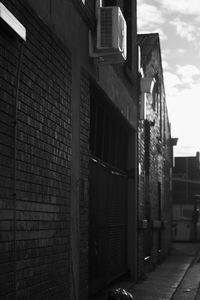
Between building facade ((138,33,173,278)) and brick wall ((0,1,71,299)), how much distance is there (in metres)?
6.37

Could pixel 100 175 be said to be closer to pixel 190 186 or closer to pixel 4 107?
pixel 4 107

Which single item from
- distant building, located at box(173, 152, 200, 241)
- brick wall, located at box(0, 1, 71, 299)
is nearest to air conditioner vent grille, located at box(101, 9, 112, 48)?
brick wall, located at box(0, 1, 71, 299)

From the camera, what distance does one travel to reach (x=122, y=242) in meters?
12.3

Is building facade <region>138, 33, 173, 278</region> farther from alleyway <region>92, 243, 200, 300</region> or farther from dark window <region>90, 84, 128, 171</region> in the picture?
dark window <region>90, 84, 128, 171</region>

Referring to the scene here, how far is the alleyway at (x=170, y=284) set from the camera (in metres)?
11.0

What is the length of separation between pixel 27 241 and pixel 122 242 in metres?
6.81

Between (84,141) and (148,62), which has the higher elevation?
(148,62)

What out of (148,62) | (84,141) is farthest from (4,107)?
(148,62)

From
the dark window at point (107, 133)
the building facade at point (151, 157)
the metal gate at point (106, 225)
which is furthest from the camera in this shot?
the building facade at point (151, 157)

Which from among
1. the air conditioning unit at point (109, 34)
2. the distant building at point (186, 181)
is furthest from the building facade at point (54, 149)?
the distant building at point (186, 181)

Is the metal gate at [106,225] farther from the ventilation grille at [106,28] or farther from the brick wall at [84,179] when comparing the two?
the ventilation grille at [106,28]

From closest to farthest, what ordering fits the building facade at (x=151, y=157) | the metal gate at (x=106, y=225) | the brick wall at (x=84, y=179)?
1. the brick wall at (x=84, y=179)
2. the metal gate at (x=106, y=225)
3. the building facade at (x=151, y=157)

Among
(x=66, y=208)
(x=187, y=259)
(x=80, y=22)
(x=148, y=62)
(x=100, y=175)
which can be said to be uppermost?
(x=148, y=62)

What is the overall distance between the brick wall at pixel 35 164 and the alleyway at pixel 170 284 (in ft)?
11.6
